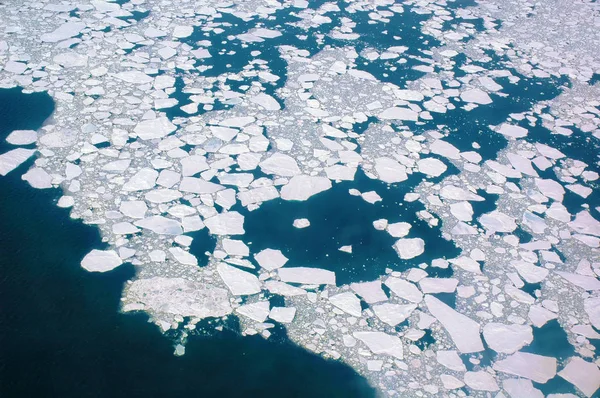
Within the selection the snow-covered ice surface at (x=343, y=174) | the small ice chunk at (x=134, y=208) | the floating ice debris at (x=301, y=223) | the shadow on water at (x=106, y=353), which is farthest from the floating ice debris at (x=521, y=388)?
the small ice chunk at (x=134, y=208)

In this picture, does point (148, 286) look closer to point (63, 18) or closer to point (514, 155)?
point (514, 155)

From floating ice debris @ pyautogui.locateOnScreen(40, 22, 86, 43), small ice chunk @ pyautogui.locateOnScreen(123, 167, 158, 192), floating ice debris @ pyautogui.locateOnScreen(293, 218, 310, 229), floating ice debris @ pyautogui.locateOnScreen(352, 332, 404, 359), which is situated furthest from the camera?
floating ice debris @ pyautogui.locateOnScreen(40, 22, 86, 43)

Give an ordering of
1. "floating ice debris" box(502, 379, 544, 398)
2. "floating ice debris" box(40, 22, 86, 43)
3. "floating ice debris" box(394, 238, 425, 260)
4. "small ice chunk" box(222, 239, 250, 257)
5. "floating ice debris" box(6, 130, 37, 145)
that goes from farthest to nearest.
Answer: "floating ice debris" box(40, 22, 86, 43) < "floating ice debris" box(6, 130, 37, 145) < "floating ice debris" box(394, 238, 425, 260) < "small ice chunk" box(222, 239, 250, 257) < "floating ice debris" box(502, 379, 544, 398)

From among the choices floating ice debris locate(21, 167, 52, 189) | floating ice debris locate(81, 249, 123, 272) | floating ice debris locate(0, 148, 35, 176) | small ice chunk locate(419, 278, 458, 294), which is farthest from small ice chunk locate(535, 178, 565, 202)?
floating ice debris locate(0, 148, 35, 176)

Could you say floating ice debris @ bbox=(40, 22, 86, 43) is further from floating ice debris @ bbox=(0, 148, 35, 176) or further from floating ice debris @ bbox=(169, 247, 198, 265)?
floating ice debris @ bbox=(169, 247, 198, 265)

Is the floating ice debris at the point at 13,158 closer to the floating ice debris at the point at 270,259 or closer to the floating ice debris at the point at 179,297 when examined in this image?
the floating ice debris at the point at 179,297

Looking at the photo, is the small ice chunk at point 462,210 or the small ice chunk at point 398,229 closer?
the small ice chunk at point 398,229

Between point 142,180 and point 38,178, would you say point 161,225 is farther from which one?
point 38,178

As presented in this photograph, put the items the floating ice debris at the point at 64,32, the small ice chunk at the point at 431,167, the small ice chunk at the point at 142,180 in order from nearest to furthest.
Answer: the small ice chunk at the point at 142,180, the small ice chunk at the point at 431,167, the floating ice debris at the point at 64,32
